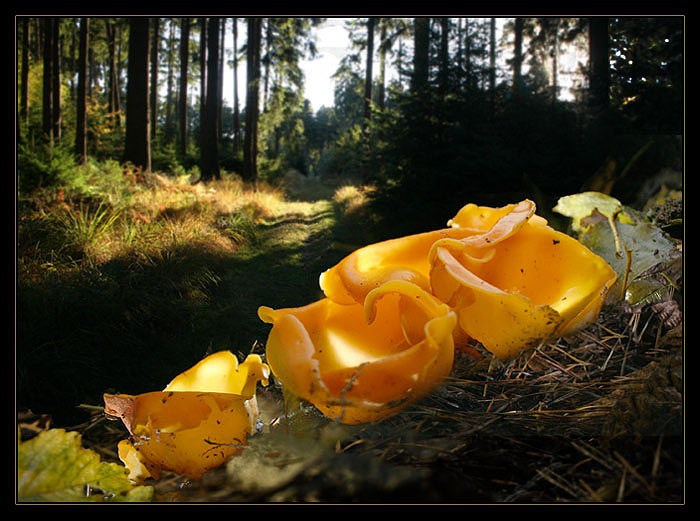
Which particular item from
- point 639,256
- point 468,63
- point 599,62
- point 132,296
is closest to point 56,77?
point 468,63

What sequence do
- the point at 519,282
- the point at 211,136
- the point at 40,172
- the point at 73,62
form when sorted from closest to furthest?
the point at 519,282 < the point at 40,172 < the point at 211,136 < the point at 73,62

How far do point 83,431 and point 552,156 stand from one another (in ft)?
6.08

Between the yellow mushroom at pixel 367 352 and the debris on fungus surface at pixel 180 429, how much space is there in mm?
127

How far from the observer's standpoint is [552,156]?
5.69 ft

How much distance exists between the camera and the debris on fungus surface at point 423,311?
1.68 feet

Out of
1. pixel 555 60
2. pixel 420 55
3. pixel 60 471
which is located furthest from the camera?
pixel 420 55

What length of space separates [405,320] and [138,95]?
11.1 feet

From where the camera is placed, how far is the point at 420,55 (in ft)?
9.42

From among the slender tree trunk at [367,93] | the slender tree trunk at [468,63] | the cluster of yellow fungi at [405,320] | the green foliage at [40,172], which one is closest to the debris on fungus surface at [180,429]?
the cluster of yellow fungi at [405,320]

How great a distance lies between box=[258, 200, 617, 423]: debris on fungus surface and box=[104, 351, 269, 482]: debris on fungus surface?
5.0 inches

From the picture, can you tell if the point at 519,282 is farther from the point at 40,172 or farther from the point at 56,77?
the point at 56,77

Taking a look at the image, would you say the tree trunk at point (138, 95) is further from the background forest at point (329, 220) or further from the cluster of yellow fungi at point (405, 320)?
the cluster of yellow fungi at point (405, 320)

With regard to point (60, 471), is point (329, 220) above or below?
above

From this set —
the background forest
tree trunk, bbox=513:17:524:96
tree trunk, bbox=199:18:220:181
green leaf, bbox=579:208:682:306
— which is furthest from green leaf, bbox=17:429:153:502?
tree trunk, bbox=199:18:220:181
